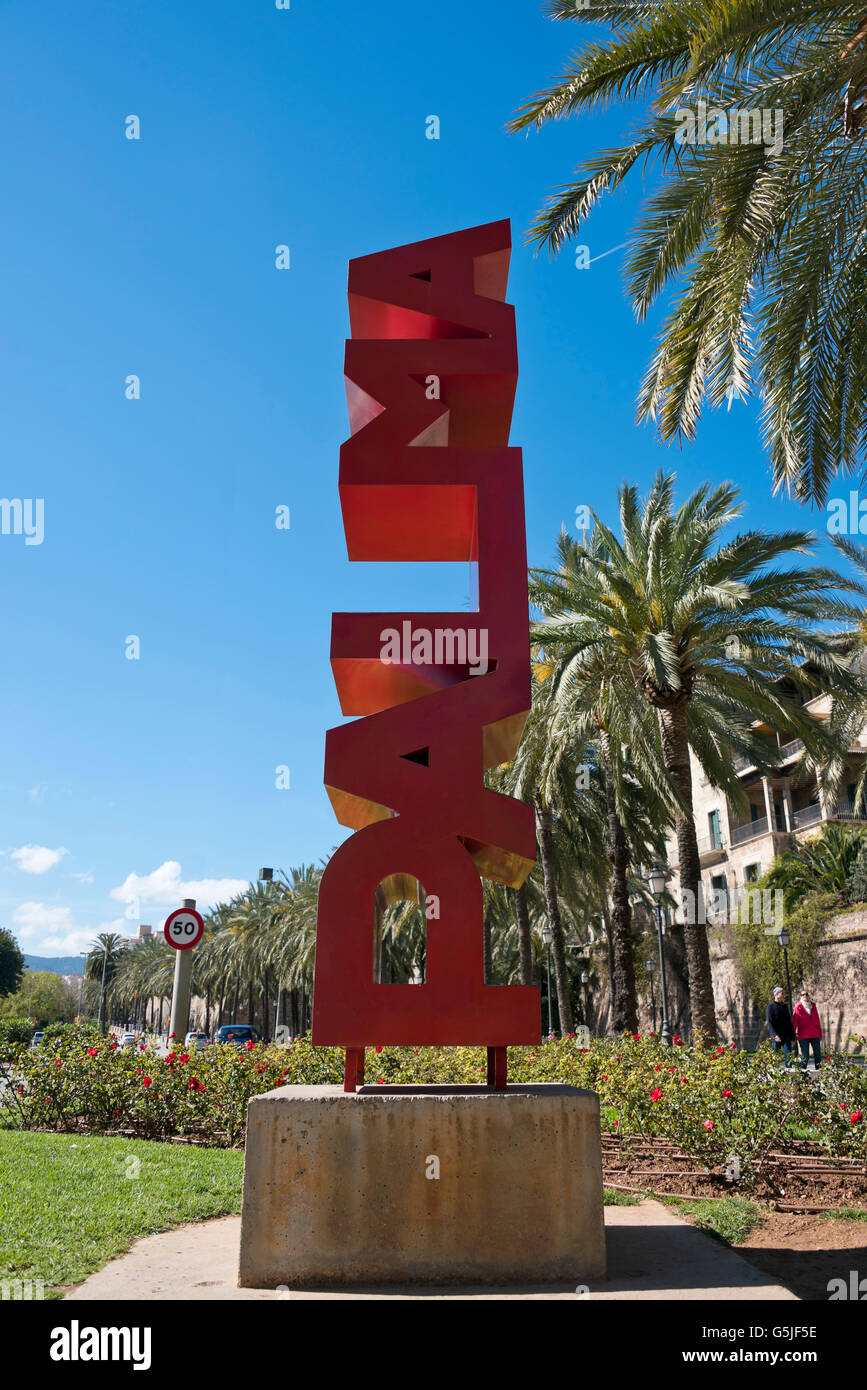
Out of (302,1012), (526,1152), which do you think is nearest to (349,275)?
(526,1152)

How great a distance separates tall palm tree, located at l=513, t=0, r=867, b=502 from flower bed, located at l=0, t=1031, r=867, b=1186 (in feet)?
18.8

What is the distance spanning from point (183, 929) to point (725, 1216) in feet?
20.5

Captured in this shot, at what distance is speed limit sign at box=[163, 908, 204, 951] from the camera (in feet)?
33.7

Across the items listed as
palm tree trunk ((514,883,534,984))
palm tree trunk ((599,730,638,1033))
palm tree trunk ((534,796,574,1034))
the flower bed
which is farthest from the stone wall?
the flower bed

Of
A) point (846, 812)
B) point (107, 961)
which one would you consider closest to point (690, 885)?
point (846, 812)

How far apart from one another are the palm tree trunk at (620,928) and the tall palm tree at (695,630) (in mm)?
3021

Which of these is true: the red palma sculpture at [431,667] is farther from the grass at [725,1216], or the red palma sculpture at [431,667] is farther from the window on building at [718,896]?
the window on building at [718,896]

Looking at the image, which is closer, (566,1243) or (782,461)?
(566,1243)

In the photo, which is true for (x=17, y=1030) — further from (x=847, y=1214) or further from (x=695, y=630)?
(x=847, y=1214)

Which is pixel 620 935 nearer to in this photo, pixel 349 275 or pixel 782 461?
pixel 782 461

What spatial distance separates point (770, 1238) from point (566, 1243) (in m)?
2.25

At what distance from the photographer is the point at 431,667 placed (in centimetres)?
584

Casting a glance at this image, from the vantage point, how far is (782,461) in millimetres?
9445

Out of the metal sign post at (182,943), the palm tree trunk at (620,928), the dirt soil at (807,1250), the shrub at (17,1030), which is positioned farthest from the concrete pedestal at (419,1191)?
the shrub at (17,1030)
